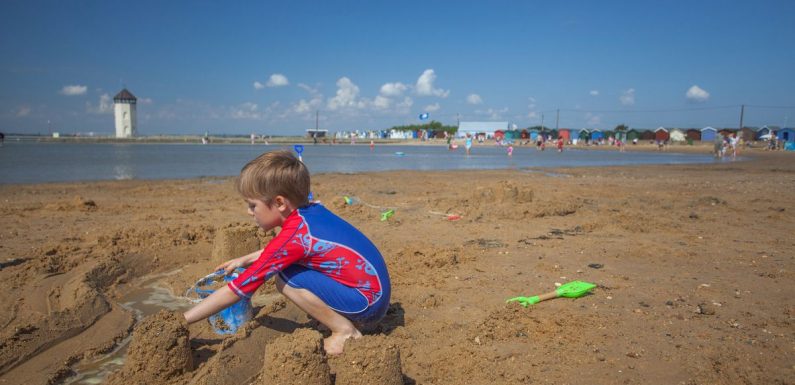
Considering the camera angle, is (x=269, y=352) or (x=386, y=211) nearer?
(x=269, y=352)

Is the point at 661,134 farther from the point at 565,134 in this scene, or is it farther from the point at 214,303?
the point at 214,303

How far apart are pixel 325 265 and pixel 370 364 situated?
0.67 m

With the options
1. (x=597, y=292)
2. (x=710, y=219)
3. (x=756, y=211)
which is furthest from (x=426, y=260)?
(x=756, y=211)

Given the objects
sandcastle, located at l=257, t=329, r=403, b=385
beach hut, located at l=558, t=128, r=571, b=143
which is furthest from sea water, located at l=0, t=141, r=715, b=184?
beach hut, located at l=558, t=128, r=571, b=143

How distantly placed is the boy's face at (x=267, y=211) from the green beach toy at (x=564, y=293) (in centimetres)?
208

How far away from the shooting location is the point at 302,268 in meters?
2.68

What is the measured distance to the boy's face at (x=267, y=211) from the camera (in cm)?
266

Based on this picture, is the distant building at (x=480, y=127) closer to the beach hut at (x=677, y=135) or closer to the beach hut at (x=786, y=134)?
the beach hut at (x=677, y=135)

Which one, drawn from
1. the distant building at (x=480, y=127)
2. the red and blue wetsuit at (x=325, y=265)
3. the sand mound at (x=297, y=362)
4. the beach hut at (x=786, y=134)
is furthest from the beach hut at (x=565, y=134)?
the sand mound at (x=297, y=362)

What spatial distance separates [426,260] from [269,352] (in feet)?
9.71

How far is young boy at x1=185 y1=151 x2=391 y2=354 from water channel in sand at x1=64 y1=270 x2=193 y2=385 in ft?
2.95

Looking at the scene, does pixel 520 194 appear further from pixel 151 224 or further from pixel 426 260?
pixel 151 224

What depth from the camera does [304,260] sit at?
2621 millimetres

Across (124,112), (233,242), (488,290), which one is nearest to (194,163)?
(233,242)
